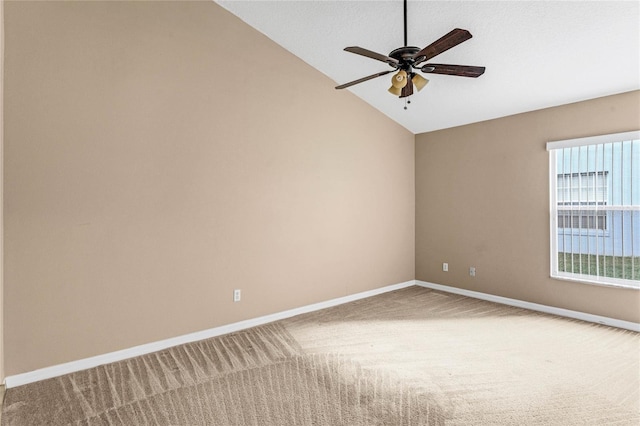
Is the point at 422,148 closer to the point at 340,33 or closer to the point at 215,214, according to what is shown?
the point at 340,33

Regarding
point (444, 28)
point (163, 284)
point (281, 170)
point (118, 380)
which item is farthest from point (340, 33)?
point (118, 380)

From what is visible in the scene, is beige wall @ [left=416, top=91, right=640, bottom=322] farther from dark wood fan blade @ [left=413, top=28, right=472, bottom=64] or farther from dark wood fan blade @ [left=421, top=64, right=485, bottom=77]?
dark wood fan blade @ [left=413, top=28, right=472, bottom=64]

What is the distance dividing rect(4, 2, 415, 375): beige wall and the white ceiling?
401 mm

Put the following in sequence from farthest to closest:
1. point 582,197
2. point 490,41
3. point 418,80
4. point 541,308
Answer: point 541,308 → point 582,197 → point 490,41 → point 418,80

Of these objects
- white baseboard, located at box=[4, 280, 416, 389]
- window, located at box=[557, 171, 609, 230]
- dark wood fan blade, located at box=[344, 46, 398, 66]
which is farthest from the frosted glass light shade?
white baseboard, located at box=[4, 280, 416, 389]

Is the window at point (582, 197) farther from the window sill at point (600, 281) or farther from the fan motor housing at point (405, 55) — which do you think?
the fan motor housing at point (405, 55)

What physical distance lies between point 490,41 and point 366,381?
10.4 ft

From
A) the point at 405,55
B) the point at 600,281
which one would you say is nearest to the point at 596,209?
the point at 600,281

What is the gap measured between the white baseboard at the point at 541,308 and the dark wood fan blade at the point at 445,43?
346 cm

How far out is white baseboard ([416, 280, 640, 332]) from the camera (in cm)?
365

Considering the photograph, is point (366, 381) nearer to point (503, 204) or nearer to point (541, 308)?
point (541, 308)

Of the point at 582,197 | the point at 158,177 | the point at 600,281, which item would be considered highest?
the point at 158,177

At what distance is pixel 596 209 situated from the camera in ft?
12.6

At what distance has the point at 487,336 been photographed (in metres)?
3.47
